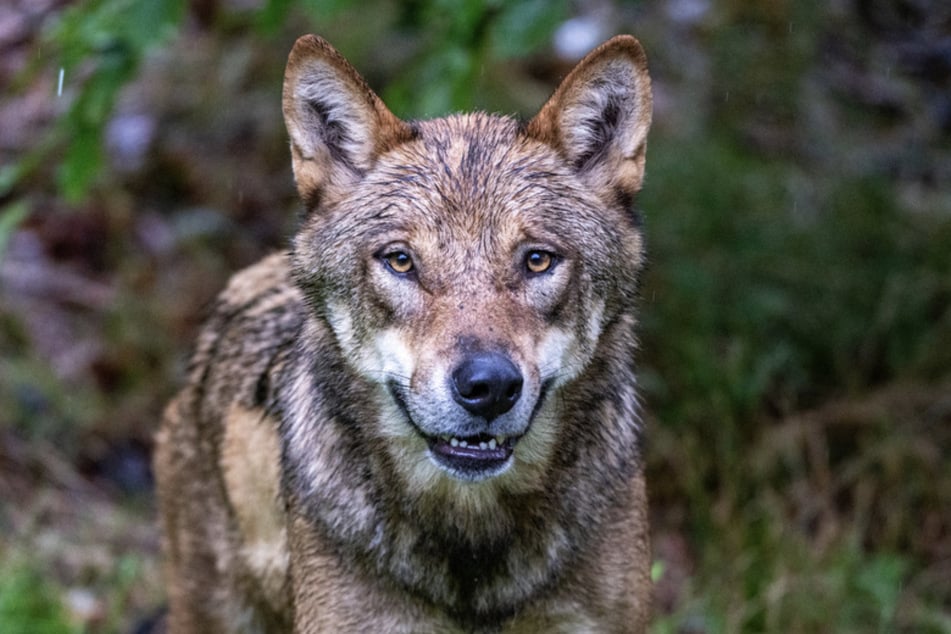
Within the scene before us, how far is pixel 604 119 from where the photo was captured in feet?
13.3

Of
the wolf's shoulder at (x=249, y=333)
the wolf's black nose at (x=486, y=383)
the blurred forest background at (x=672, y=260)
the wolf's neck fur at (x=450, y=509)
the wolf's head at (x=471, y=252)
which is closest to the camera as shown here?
the wolf's black nose at (x=486, y=383)

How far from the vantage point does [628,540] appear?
4.00m

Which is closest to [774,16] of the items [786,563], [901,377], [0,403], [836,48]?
[836,48]

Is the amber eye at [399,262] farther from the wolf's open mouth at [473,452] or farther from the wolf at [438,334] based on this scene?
the wolf's open mouth at [473,452]

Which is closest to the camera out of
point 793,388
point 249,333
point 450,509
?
point 450,509

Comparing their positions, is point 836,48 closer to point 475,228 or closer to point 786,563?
point 786,563

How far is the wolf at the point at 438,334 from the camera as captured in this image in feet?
11.9

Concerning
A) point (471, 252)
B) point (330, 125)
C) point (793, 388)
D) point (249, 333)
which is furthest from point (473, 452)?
point (793, 388)

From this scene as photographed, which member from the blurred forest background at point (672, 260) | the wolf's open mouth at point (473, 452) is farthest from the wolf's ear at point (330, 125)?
the blurred forest background at point (672, 260)

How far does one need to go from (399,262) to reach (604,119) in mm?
855

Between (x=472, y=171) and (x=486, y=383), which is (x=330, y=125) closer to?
(x=472, y=171)

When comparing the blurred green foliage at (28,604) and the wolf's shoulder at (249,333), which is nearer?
the wolf's shoulder at (249,333)

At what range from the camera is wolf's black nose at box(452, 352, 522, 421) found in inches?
130

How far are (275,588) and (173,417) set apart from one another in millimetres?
1136
